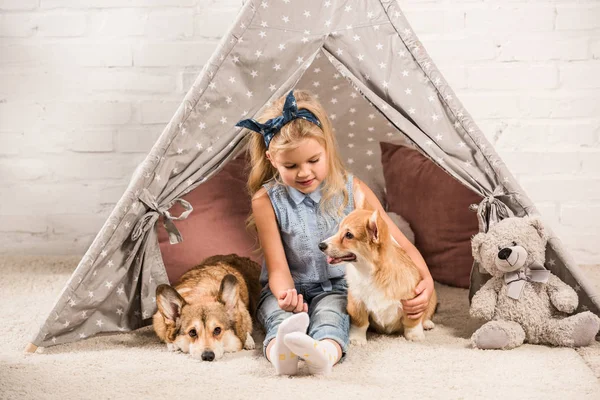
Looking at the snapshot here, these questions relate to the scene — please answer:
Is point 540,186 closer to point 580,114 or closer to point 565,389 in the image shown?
point 580,114

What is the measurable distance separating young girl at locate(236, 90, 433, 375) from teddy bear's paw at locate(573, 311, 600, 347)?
16.2 inches

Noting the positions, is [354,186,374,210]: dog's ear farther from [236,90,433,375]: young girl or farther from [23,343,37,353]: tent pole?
[23,343,37,353]: tent pole

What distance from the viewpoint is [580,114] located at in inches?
123

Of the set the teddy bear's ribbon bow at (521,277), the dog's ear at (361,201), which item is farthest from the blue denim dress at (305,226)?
the teddy bear's ribbon bow at (521,277)

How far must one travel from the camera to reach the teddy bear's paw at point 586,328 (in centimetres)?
204

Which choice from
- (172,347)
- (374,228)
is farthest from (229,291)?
(374,228)

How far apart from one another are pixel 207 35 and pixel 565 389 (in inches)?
80.1

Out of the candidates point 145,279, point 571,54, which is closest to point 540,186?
point 571,54

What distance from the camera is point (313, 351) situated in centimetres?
181

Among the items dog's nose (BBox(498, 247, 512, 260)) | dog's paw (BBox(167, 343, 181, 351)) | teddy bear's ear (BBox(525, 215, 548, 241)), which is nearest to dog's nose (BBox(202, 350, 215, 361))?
dog's paw (BBox(167, 343, 181, 351))

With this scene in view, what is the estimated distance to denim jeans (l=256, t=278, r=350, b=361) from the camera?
79.4 inches

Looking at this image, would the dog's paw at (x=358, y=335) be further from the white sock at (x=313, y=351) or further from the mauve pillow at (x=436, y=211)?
the mauve pillow at (x=436, y=211)

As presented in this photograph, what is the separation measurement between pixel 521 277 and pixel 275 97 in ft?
2.88

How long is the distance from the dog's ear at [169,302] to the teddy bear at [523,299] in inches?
32.7
